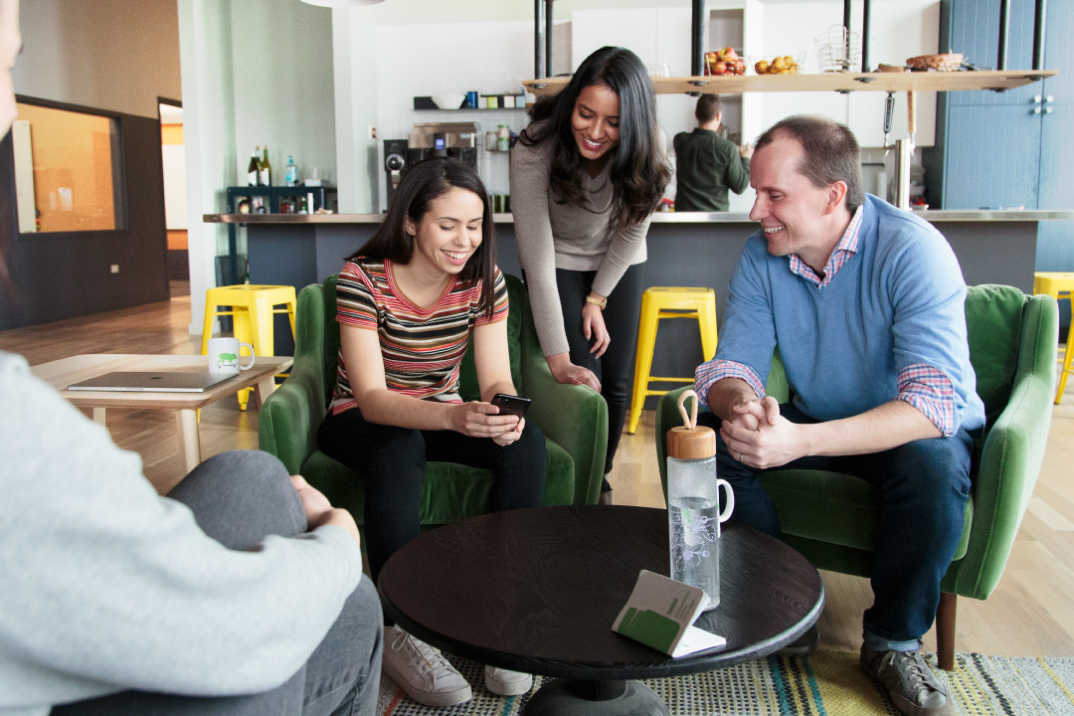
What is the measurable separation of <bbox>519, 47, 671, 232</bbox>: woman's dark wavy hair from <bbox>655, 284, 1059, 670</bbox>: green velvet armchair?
521 millimetres

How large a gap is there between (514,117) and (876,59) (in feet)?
8.51

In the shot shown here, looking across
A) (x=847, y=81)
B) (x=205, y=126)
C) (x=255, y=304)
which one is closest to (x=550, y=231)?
(x=255, y=304)

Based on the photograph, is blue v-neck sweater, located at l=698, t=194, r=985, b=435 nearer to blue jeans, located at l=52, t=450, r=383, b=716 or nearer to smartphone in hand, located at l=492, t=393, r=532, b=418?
smartphone in hand, located at l=492, t=393, r=532, b=418

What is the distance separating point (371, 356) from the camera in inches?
74.6

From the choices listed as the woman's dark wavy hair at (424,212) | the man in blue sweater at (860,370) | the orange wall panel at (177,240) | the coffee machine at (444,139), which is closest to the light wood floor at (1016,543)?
the man in blue sweater at (860,370)

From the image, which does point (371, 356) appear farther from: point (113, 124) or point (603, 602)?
point (113, 124)

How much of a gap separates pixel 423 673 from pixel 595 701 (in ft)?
1.61

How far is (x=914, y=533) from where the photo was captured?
1.61m

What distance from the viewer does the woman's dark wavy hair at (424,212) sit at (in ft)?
6.28

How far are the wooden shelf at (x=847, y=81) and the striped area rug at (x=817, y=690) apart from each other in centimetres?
309

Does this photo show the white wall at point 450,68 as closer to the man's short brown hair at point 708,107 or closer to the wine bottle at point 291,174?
the wine bottle at point 291,174

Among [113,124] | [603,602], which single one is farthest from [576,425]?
[113,124]

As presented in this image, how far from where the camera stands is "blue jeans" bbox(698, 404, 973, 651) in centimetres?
160

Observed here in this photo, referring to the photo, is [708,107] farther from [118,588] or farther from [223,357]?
[118,588]
